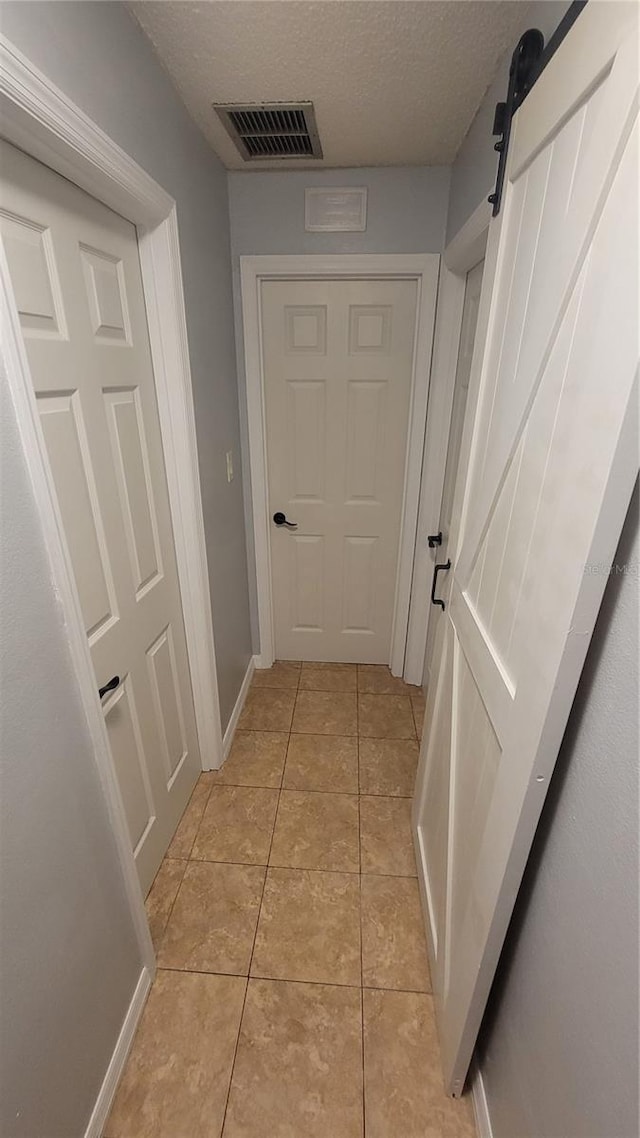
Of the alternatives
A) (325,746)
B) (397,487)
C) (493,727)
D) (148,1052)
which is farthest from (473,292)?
(148,1052)

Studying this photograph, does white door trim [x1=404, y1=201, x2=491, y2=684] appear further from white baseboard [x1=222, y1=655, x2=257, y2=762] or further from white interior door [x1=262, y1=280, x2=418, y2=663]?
white baseboard [x1=222, y1=655, x2=257, y2=762]

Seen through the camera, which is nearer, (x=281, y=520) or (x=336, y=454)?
(x=336, y=454)

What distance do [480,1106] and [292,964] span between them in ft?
1.77

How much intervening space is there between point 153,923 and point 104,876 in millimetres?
567

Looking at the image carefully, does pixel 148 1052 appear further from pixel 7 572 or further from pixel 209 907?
pixel 7 572

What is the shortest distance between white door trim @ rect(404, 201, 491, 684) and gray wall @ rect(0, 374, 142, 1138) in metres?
1.59

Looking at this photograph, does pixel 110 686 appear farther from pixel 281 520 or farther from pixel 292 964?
pixel 281 520

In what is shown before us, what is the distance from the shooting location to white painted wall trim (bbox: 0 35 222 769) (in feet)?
2.64

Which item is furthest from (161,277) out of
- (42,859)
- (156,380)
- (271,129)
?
(42,859)

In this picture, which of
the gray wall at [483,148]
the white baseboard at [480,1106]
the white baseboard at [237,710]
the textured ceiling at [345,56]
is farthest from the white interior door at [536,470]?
the white baseboard at [237,710]

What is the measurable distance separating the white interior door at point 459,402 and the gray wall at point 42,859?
1.23 meters

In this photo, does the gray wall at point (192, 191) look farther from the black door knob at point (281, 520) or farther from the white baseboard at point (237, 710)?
→ the black door knob at point (281, 520)

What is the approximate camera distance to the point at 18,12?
762 millimetres

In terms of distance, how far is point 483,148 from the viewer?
141 centimetres
